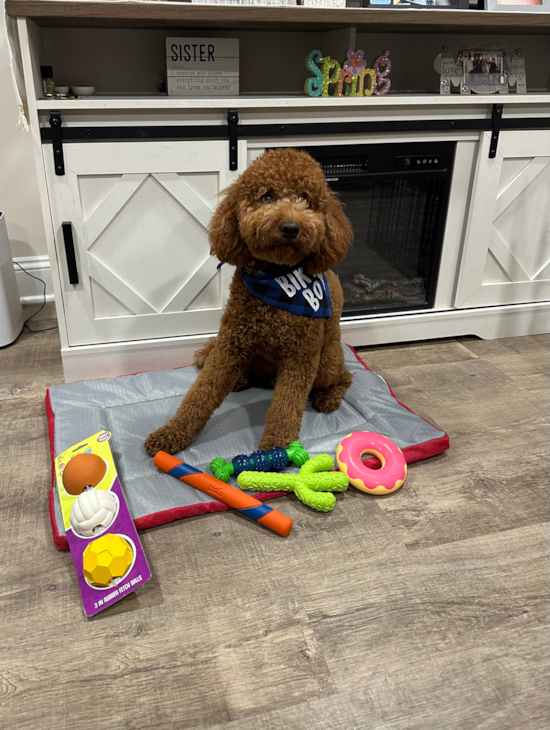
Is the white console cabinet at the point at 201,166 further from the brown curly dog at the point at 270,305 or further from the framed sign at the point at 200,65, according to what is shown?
the brown curly dog at the point at 270,305

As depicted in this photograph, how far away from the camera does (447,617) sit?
3.96ft

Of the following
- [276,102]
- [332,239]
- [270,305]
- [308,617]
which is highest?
[276,102]

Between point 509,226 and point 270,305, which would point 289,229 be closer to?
point 270,305

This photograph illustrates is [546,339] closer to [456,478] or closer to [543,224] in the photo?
[543,224]

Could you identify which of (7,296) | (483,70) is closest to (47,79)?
(7,296)

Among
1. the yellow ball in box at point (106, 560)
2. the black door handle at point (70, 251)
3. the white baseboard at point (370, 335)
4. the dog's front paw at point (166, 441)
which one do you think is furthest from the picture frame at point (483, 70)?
the yellow ball in box at point (106, 560)

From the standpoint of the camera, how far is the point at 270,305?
1.52 meters

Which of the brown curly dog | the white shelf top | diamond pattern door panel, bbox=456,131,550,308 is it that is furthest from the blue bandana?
diamond pattern door panel, bbox=456,131,550,308

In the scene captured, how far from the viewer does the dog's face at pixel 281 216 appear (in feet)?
4.38

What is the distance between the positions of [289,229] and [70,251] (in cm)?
80

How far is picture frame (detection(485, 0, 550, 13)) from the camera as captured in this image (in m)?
1.91

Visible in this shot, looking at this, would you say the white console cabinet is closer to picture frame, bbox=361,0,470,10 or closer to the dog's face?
picture frame, bbox=361,0,470,10

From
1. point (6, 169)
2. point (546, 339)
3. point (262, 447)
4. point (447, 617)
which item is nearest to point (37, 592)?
point (262, 447)

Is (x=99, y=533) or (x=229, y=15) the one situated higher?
(x=229, y=15)
